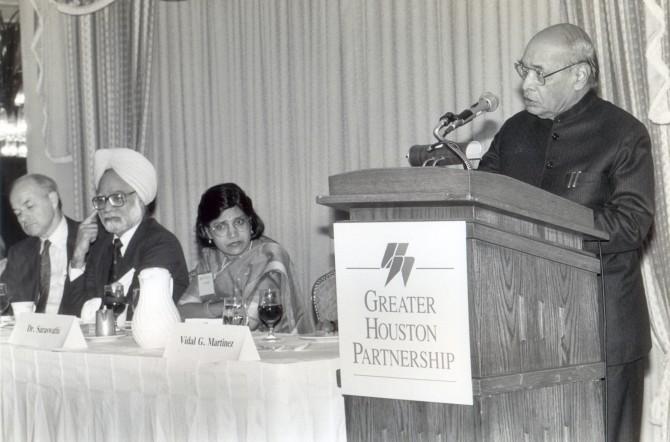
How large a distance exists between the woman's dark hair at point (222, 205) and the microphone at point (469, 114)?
2.39 m

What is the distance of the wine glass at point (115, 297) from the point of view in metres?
3.74

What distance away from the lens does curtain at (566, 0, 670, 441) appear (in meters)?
3.97

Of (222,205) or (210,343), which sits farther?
(222,205)

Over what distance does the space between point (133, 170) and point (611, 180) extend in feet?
9.03

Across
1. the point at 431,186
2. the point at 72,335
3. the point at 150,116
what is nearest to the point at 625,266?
the point at 431,186

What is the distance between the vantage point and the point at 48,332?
11.2 feet

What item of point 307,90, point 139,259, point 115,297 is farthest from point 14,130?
point 115,297

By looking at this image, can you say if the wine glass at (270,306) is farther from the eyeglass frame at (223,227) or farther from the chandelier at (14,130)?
the chandelier at (14,130)

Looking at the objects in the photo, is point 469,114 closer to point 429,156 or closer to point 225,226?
point 429,156

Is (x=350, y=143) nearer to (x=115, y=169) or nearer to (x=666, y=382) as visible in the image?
(x=115, y=169)

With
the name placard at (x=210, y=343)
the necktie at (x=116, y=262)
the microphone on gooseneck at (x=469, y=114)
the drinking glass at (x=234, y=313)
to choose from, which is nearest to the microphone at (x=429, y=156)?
the microphone on gooseneck at (x=469, y=114)

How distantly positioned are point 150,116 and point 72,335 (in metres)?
3.38

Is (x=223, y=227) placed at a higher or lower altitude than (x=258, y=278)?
higher

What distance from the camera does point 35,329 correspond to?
3.47m
